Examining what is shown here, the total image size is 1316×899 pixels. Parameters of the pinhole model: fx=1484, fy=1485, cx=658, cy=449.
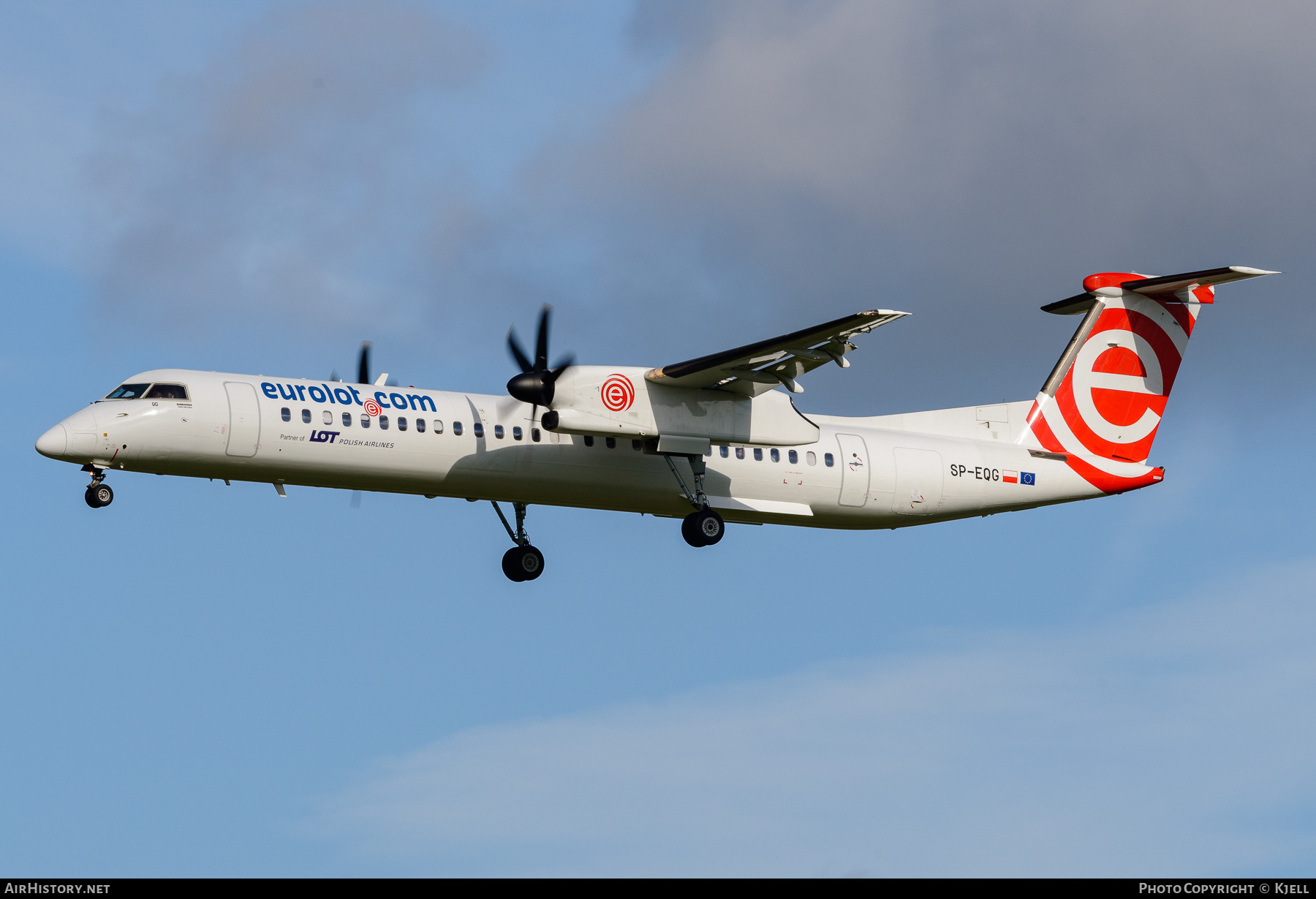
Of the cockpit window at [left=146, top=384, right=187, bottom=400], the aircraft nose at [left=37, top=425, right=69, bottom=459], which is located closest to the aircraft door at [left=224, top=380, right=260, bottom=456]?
the cockpit window at [left=146, top=384, right=187, bottom=400]

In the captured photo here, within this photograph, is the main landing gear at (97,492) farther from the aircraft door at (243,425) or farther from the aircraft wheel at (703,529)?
the aircraft wheel at (703,529)

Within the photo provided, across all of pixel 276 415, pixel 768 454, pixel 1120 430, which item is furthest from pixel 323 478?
pixel 1120 430

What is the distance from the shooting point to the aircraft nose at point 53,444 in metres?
20.9

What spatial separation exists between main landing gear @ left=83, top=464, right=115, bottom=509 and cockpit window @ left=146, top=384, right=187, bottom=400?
1.30m

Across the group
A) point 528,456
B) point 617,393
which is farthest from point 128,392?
point 617,393

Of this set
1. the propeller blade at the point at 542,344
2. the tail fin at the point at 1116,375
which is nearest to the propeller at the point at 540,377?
the propeller blade at the point at 542,344

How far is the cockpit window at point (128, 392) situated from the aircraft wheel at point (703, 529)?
8.65 metres

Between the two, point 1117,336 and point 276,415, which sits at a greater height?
A: point 1117,336

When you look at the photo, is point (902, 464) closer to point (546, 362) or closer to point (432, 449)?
point (546, 362)

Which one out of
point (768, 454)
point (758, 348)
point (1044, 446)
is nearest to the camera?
point (758, 348)

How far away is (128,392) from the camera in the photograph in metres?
21.8

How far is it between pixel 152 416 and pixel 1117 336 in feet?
57.7

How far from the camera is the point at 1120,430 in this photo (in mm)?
27922

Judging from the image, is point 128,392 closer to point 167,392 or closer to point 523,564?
point 167,392
